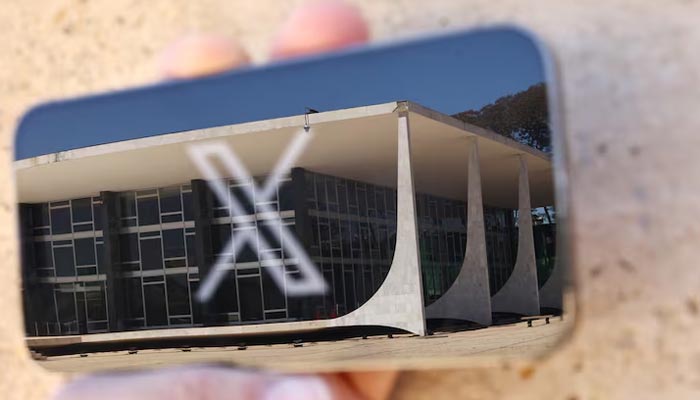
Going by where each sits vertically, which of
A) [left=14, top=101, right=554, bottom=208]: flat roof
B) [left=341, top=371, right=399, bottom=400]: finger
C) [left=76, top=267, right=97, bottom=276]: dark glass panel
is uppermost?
[left=14, top=101, right=554, bottom=208]: flat roof

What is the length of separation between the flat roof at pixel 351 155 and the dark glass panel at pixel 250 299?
9cm

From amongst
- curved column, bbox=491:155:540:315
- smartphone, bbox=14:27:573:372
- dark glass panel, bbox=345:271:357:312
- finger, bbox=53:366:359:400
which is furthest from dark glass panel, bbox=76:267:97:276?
curved column, bbox=491:155:540:315

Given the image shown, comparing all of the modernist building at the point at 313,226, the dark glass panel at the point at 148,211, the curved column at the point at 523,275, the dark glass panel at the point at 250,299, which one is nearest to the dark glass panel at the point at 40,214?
the modernist building at the point at 313,226

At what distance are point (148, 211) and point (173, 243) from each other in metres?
0.04

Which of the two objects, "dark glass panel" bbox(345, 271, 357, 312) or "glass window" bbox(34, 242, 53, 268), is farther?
"glass window" bbox(34, 242, 53, 268)

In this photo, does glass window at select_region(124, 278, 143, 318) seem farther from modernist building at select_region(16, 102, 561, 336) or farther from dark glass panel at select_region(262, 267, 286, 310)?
dark glass panel at select_region(262, 267, 286, 310)

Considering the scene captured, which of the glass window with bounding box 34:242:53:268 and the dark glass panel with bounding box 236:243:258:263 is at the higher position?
the glass window with bounding box 34:242:53:268

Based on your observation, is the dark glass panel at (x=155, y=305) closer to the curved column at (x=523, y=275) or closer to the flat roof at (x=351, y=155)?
the flat roof at (x=351, y=155)

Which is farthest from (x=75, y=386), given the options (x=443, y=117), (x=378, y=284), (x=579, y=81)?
(x=579, y=81)

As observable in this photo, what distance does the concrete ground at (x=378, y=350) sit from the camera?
0.59 meters

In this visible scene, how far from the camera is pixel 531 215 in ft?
1.90

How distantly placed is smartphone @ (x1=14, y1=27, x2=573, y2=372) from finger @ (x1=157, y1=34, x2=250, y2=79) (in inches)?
0.8

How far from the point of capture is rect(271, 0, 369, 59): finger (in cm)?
64

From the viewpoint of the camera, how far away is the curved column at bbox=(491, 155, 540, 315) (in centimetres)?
58
